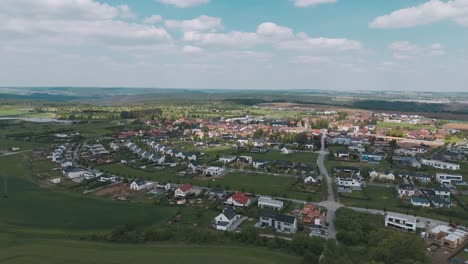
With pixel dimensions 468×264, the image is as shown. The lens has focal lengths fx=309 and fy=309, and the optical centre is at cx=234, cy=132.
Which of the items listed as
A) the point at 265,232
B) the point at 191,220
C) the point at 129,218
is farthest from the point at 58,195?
the point at 265,232

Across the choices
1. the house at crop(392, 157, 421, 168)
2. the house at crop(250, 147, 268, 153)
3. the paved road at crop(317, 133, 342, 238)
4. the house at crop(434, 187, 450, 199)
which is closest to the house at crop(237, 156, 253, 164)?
the house at crop(250, 147, 268, 153)

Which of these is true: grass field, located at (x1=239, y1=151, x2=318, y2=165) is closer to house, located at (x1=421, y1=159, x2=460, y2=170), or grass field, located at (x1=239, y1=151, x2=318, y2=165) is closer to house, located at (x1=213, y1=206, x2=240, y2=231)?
house, located at (x1=421, y1=159, x2=460, y2=170)

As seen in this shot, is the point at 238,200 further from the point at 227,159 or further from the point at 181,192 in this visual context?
the point at 227,159

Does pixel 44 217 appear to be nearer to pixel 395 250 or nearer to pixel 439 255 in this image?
pixel 395 250

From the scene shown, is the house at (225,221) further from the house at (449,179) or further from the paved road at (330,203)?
the house at (449,179)

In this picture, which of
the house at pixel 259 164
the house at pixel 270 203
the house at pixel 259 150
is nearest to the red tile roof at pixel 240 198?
the house at pixel 270 203

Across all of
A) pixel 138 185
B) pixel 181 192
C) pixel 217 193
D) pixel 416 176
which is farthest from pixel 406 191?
pixel 138 185
